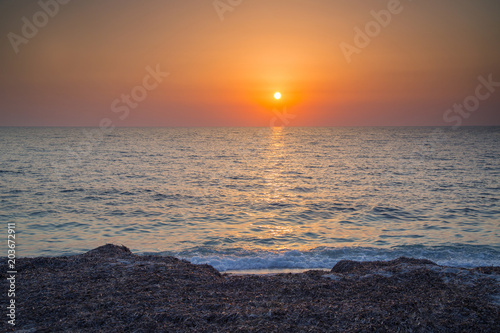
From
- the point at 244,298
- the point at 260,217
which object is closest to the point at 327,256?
the point at 260,217

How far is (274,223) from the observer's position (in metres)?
19.5

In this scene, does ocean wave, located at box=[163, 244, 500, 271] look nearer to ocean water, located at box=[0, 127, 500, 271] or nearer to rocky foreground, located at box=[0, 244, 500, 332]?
ocean water, located at box=[0, 127, 500, 271]

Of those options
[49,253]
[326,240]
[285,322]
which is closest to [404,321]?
[285,322]

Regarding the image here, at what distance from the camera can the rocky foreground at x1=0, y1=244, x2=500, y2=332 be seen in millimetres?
6613

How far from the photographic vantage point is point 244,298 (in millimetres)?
7988

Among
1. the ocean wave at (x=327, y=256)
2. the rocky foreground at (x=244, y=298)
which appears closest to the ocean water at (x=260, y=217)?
the ocean wave at (x=327, y=256)

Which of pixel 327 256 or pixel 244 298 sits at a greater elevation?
pixel 244 298

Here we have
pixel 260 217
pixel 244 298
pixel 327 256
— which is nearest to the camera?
pixel 244 298

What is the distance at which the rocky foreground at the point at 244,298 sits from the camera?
21.7 ft

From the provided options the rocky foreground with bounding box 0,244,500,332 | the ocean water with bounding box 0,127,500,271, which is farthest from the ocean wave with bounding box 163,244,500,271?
the rocky foreground with bounding box 0,244,500,332

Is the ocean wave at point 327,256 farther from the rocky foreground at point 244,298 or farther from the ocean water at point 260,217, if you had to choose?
the rocky foreground at point 244,298

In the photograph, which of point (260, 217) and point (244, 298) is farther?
point (260, 217)

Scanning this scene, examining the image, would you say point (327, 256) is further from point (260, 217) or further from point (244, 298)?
point (244, 298)

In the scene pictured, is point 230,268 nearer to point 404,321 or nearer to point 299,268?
point 299,268
